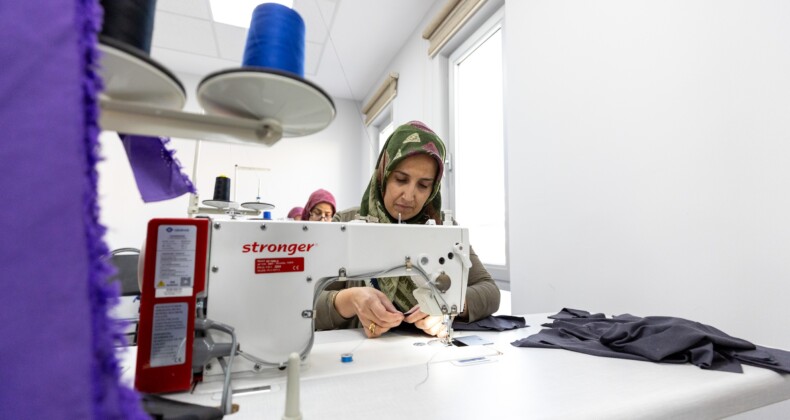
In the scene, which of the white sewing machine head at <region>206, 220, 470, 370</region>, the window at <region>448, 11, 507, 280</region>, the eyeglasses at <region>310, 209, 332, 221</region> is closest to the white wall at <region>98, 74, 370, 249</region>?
the eyeglasses at <region>310, 209, 332, 221</region>

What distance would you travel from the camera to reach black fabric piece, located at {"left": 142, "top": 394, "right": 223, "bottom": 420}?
45 centimetres

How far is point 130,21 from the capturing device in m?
0.31

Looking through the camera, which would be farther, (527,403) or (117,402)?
(527,403)

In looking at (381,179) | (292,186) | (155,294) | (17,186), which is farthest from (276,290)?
(292,186)

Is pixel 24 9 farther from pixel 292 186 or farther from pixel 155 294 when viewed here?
pixel 292 186

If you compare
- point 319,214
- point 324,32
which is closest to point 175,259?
point 319,214

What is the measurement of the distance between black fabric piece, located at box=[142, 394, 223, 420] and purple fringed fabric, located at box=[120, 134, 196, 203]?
274 millimetres

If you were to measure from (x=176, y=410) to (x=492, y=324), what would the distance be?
0.78 m

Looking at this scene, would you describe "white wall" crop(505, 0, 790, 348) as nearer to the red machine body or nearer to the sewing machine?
the sewing machine

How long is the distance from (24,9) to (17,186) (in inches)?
4.4

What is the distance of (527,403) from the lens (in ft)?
1.72

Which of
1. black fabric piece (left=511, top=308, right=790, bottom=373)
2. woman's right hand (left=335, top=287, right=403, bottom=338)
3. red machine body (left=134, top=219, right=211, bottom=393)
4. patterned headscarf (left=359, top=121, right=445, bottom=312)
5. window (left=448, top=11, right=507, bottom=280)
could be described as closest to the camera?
red machine body (left=134, top=219, right=211, bottom=393)

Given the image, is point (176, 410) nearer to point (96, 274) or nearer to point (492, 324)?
point (96, 274)

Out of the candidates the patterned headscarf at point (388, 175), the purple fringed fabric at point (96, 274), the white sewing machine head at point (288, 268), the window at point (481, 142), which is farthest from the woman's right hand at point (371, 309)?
the window at point (481, 142)
